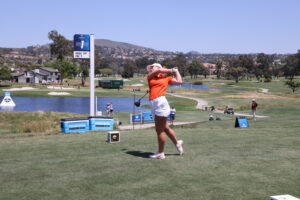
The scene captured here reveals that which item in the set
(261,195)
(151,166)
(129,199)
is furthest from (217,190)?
(151,166)

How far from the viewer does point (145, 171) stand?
723 centimetres

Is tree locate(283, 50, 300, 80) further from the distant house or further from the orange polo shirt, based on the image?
the orange polo shirt

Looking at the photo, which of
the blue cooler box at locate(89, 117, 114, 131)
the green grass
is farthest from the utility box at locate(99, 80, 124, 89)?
the green grass

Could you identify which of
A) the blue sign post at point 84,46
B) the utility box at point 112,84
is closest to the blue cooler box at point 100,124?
the blue sign post at point 84,46

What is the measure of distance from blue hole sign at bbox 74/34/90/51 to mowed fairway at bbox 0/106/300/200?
11191 mm

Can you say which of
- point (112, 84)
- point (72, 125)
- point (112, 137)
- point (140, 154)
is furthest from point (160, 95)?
point (112, 84)

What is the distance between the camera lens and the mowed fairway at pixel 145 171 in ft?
19.5

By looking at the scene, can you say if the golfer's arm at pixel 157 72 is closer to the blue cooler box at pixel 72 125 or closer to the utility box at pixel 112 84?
the blue cooler box at pixel 72 125

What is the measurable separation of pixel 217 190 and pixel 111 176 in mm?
2015

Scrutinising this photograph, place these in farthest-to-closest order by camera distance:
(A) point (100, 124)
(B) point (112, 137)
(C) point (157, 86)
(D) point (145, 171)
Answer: (A) point (100, 124)
(B) point (112, 137)
(C) point (157, 86)
(D) point (145, 171)

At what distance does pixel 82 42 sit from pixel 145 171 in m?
15.1

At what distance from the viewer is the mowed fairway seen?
19.5ft

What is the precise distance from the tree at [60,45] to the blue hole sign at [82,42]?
139m

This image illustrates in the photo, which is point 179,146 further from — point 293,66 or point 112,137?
point 293,66
